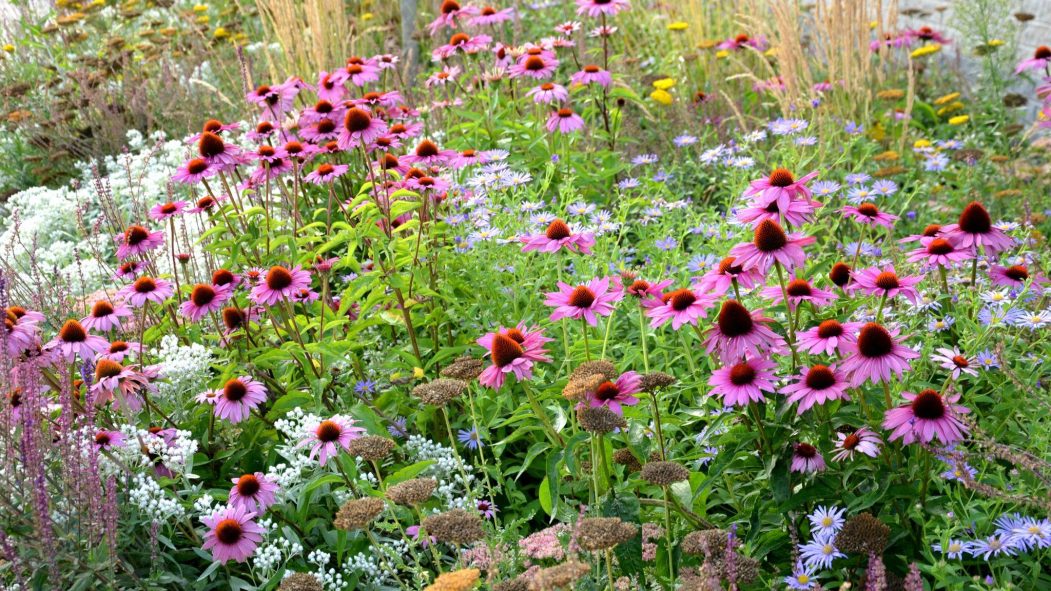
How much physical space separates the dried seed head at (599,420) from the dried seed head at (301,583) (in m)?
0.59

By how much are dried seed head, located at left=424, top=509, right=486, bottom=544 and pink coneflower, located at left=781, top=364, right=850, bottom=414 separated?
2.21ft

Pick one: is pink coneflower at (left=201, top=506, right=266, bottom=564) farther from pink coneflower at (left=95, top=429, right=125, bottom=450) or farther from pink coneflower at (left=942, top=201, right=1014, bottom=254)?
pink coneflower at (left=942, top=201, right=1014, bottom=254)

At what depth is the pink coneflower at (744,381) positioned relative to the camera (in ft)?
6.77

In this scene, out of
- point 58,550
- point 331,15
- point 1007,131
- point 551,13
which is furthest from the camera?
point 551,13

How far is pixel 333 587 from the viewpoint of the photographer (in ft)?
7.72

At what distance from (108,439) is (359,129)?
1239 millimetres

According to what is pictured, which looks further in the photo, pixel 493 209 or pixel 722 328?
pixel 493 209

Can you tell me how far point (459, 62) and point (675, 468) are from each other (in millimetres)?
4625

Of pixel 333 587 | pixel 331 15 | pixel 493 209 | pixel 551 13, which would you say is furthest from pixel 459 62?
pixel 333 587

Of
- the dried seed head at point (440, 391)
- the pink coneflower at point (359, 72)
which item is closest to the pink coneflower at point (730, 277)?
the dried seed head at point (440, 391)

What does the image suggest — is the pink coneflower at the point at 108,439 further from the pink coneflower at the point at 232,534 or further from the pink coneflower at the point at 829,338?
the pink coneflower at the point at 829,338

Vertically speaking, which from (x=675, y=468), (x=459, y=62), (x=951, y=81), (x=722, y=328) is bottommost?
(x=951, y=81)

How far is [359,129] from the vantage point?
3238mm

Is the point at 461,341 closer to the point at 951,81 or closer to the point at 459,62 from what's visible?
the point at 459,62
